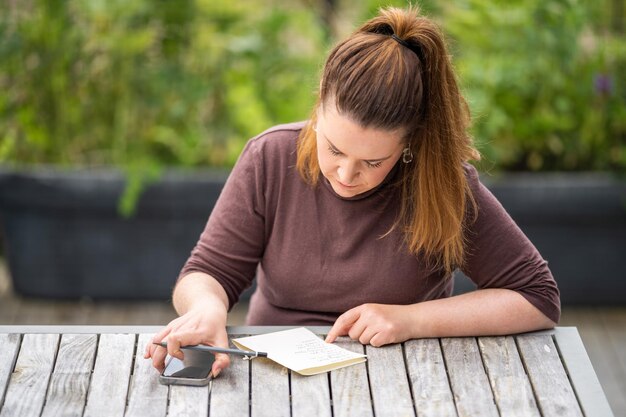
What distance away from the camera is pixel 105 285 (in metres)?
3.85

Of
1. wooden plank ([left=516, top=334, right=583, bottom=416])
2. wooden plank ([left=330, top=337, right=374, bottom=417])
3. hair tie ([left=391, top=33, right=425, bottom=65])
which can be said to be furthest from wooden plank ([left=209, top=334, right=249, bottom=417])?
hair tie ([left=391, top=33, right=425, bottom=65])

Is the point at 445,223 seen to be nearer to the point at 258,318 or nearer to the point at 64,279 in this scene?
the point at 258,318

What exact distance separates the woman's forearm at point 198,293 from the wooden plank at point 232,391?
173 mm

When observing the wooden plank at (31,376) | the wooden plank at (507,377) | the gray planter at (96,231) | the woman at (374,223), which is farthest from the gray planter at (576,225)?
the wooden plank at (31,376)

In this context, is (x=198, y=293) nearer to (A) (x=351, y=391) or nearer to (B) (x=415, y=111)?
(A) (x=351, y=391)

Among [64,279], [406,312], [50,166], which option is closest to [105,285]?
[64,279]

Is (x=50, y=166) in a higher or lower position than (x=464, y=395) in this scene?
lower

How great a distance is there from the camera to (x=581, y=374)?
1.86 m

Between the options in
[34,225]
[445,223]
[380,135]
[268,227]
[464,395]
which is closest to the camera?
[464,395]

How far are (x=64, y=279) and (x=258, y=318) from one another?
5.80 feet

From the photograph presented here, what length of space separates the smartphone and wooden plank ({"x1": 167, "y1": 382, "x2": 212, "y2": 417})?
0.04 ft

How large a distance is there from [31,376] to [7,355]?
11 cm

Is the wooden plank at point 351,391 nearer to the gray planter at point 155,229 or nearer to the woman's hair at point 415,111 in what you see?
the woman's hair at point 415,111

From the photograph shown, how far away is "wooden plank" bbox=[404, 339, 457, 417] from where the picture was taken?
5.63ft
